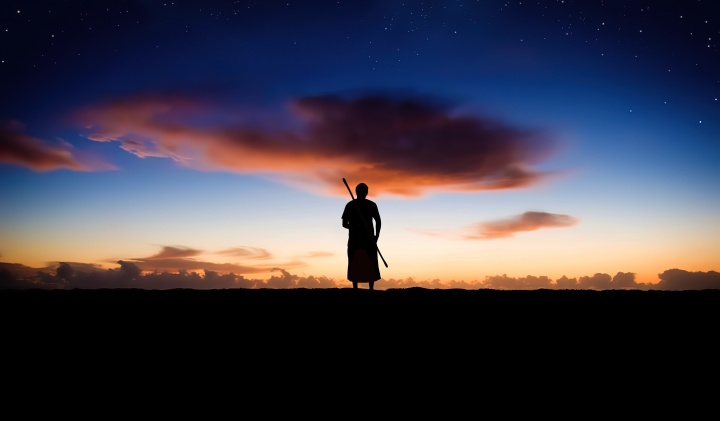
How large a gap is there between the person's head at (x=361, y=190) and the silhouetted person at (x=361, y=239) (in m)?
0.07

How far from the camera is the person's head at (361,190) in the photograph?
1137cm

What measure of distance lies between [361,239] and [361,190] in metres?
1.18

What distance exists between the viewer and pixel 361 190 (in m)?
11.4
